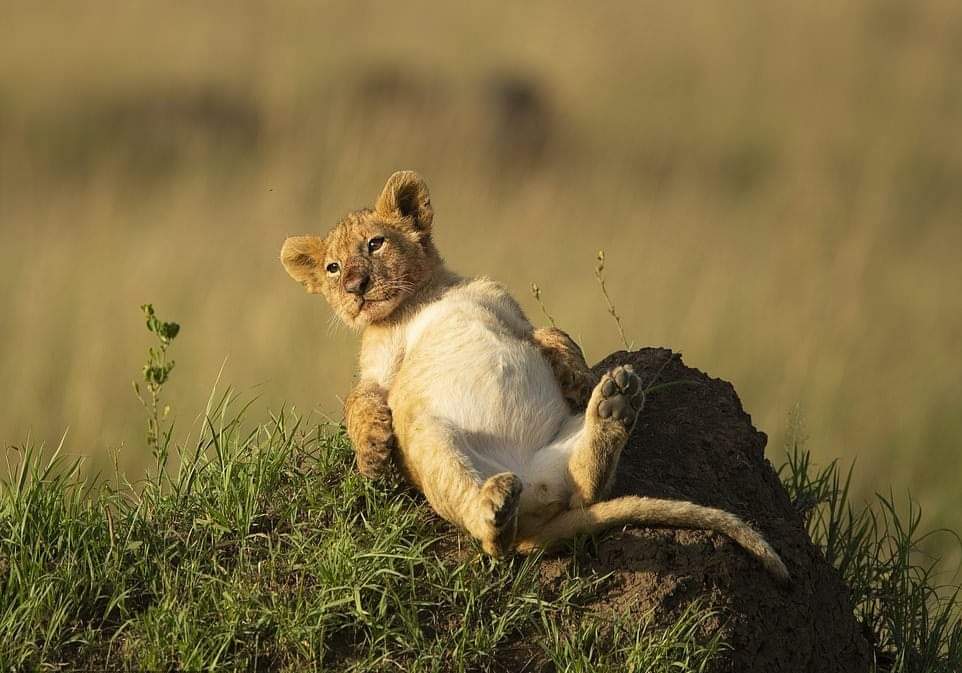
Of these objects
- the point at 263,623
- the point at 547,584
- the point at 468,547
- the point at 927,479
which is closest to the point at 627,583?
the point at 547,584

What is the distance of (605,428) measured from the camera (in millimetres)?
5008

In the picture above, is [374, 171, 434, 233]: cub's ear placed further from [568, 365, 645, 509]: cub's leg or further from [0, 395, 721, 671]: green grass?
[568, 365, 645, 509]: cub's leg

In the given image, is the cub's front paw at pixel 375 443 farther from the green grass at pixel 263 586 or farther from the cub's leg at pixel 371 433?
the green grass at pixel 263 586

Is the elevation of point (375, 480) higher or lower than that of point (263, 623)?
higher

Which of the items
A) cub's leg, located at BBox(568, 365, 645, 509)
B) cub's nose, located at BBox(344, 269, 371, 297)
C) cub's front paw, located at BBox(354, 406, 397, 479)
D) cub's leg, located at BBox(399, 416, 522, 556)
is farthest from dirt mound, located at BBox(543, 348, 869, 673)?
cub's nose, located at BBox(344, 269, 371, 297)

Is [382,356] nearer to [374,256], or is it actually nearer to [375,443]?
[374,256]

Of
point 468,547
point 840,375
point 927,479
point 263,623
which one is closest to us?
point 263,623

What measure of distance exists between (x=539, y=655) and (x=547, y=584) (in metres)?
0.30

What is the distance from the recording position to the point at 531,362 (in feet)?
18.2

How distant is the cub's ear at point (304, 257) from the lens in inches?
243

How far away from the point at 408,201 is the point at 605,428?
172 cm

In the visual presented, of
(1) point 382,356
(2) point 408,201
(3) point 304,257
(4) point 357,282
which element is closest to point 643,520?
(1) point 382,356

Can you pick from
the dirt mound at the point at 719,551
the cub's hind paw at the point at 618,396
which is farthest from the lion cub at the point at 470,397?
the dirt mound at the point at 719,551

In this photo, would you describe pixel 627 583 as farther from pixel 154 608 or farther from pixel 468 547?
pixel 154 608
